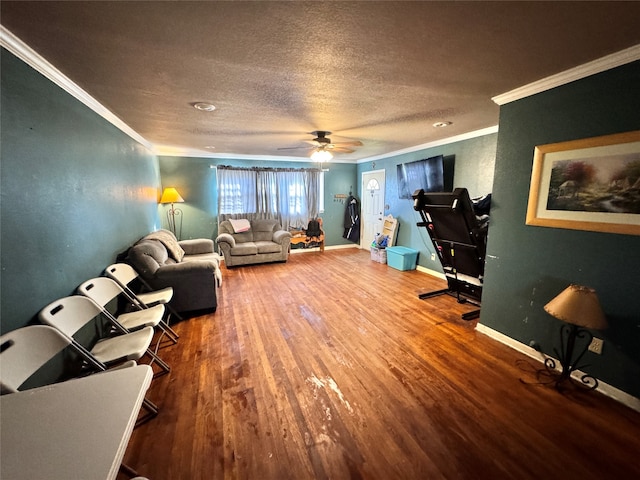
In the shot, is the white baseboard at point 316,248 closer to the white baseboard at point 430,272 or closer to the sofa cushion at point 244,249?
the sofa cushion at point 244,249

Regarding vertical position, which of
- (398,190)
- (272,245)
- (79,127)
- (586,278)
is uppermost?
(79,127)

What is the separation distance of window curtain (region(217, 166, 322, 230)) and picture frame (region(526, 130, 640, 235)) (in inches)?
184

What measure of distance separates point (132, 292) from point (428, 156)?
4.71 m

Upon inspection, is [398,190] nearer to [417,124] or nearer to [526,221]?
[417,124]

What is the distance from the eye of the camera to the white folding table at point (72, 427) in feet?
2.45

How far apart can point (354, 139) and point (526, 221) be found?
257 cm

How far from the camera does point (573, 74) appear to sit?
1815mm

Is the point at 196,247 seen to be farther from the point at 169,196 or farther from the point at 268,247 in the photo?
the point at 268,247

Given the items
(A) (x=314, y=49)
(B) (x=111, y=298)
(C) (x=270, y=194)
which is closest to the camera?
(A) (x=314, y=49)

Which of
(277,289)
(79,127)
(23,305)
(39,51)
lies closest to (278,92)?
(39,51)

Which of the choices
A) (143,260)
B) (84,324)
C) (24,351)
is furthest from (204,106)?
(24,351)

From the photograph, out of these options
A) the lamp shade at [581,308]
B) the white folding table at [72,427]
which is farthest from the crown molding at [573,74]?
the white folding table at [72,427]

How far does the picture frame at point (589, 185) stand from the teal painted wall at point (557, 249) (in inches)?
2.5

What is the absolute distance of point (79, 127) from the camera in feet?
6.93
